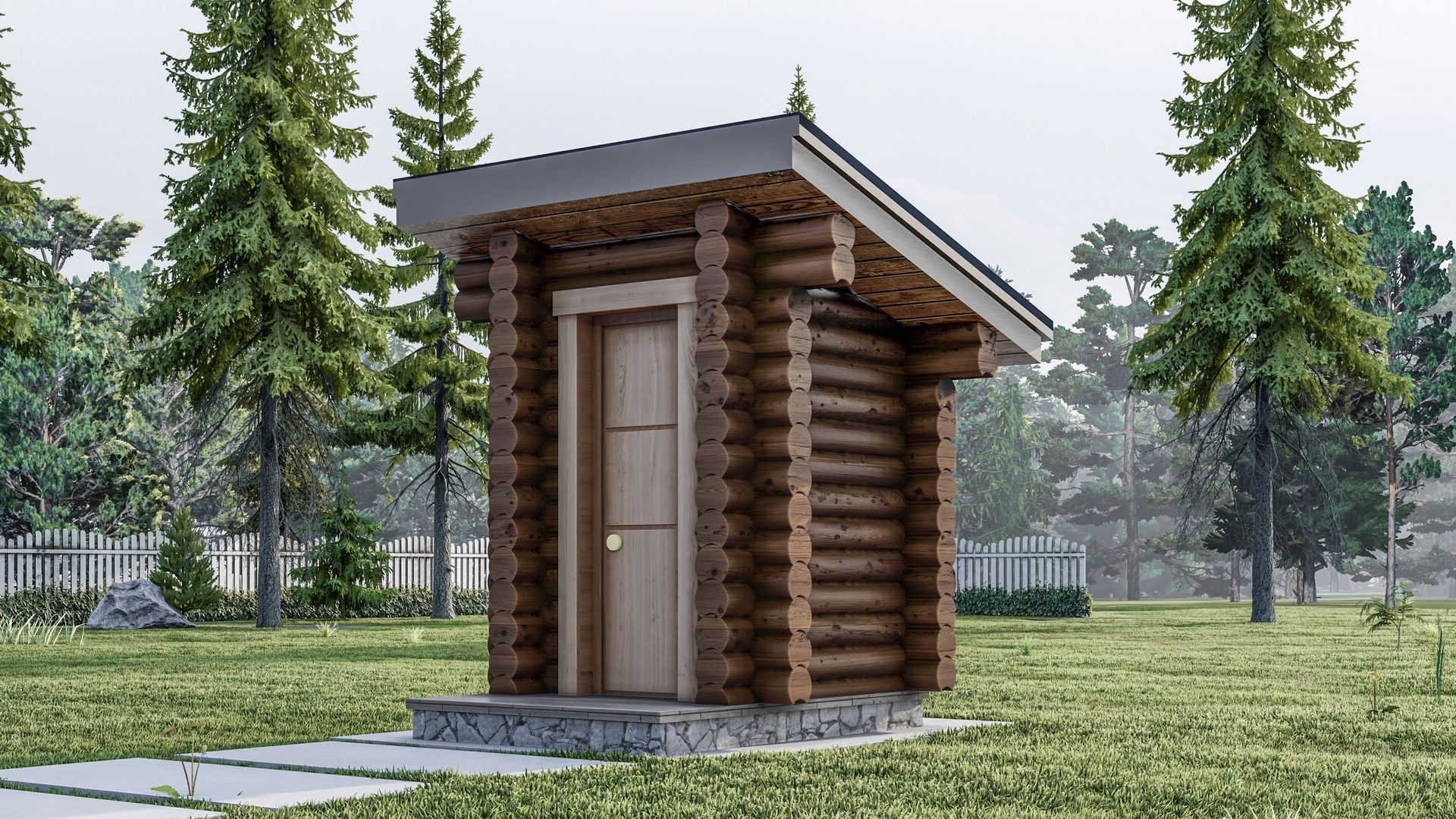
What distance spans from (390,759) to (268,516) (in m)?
Answer: 18.8

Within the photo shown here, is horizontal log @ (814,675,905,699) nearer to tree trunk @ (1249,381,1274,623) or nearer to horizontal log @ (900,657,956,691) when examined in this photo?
horizontal log @ (900,657,956,691)

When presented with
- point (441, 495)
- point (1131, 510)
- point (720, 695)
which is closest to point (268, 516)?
point (441, 495)

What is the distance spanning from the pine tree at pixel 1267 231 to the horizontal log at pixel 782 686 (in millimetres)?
19954

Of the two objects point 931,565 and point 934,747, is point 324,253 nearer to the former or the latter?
point 931,565

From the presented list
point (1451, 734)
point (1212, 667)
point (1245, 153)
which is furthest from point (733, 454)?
point (1245, 153)

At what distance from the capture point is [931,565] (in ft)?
36.7

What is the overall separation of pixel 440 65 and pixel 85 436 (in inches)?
610

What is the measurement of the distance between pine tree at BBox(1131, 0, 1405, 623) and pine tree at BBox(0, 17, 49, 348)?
774 inches

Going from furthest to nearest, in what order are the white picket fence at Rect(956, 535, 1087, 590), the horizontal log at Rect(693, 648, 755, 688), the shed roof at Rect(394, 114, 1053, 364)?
the white picket fence at Rect(956, 535, 1087, 590) < the horizontal log at Rect(693, 648, 755, 688) < the shed roof at Rect(394, 114, 1053, 364)

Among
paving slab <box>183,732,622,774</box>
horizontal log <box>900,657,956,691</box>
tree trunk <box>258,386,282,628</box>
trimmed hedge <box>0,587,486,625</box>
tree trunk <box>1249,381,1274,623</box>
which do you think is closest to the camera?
paving slab <box>183,732,622,774</box>

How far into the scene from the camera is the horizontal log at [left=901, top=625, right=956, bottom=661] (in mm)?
11141


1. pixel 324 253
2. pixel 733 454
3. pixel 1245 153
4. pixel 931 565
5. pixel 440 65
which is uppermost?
pixel 440 65

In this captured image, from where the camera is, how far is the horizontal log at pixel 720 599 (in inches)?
365

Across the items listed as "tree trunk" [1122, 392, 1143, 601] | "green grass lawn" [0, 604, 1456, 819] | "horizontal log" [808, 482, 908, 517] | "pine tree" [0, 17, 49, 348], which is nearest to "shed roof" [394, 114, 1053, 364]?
"horizontal log" [808, 482, 908, 517]
